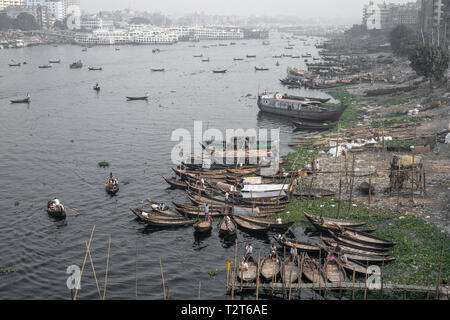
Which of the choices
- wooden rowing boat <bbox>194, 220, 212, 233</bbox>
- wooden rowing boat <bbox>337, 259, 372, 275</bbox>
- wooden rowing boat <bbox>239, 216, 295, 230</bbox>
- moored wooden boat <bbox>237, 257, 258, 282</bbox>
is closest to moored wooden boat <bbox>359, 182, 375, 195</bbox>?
wooden rowing boat <bbox>239, 216, 295, 230</bbox>

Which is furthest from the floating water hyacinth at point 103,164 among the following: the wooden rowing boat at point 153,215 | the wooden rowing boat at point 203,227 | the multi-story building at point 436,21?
the multi-story building at point 436,21

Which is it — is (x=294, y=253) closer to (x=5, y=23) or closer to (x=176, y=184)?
(x=176, y=184)

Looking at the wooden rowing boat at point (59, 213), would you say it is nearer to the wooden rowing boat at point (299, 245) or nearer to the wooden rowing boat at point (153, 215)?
the wooden rowing boat at point (153, 215)

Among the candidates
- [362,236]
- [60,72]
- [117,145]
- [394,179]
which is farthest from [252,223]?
[60,72]

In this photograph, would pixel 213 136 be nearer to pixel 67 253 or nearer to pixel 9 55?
pixel 67 253

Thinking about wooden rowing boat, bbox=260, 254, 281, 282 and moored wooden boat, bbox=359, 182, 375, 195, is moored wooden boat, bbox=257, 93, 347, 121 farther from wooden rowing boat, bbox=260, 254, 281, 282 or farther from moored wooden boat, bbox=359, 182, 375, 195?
wooden rowing boat, bbox=260, 254, 281, 282

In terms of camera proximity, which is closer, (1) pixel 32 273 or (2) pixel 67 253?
(1) pixel 32 273
